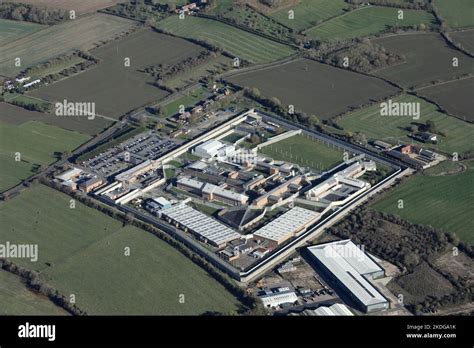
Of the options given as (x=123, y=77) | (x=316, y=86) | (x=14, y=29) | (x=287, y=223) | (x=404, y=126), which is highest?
(x=14, y=29)

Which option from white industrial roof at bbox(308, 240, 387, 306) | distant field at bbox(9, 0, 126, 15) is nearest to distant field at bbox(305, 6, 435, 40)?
distant field at bbox(9, 0, 126, 15)

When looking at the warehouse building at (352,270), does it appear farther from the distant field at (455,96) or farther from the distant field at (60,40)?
the distant field at (60,40)

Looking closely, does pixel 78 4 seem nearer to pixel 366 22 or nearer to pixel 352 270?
pixel 366 22

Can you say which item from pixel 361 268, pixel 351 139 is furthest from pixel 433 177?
pixel 361 268

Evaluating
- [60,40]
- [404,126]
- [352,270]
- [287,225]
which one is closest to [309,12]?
[60,40]
